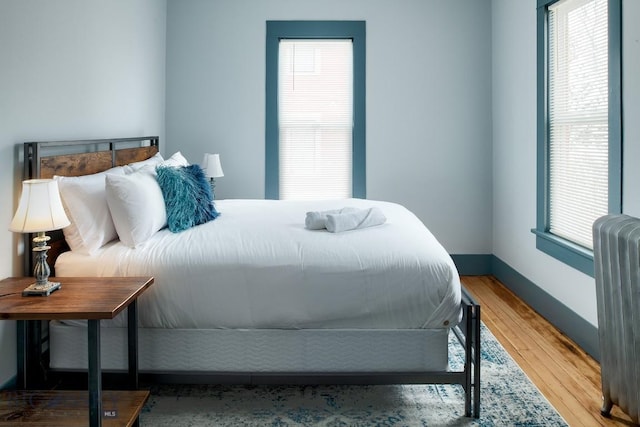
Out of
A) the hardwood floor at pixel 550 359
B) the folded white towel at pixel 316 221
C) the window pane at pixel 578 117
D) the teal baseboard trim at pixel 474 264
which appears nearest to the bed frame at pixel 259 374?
the hardwood floor at pixel 550 359

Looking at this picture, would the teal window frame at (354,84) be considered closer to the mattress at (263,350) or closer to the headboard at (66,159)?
the headboard at (66,159)

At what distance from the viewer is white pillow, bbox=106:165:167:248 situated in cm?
248

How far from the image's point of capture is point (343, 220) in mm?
2730

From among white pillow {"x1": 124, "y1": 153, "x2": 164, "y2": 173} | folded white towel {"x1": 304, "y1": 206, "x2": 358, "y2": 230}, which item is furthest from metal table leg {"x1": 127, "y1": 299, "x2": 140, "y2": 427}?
white pillow {"x1": 124, "y1": 153, "x2": 164, "y2": 173}

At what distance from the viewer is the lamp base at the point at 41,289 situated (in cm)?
198

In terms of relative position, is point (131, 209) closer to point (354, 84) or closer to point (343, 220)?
point (343, 220)

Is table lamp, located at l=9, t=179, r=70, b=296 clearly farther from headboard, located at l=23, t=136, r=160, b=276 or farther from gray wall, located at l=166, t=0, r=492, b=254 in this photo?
gray wall, located at l=166, t=0, r=492, b=254

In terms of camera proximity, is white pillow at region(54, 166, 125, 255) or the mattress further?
white pillow at region(54, 166, 125, 255)

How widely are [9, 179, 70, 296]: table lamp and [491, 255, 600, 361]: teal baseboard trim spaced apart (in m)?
2.76

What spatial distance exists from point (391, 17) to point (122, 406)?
3995mm

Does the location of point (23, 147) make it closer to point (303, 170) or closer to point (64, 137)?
point (64, 137)

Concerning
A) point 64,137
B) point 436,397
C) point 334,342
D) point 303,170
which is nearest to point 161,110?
point 303,170

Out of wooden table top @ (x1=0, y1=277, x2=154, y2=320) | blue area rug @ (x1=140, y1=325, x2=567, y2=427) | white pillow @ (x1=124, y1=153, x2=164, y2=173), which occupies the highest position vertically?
white pillow @ (x1=124, y1=153, x2=164, y2=173)

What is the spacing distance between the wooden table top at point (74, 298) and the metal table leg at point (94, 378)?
2.6 inches
